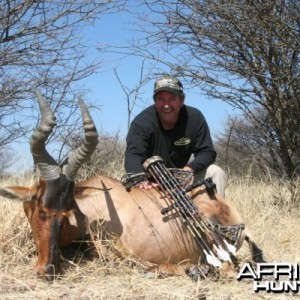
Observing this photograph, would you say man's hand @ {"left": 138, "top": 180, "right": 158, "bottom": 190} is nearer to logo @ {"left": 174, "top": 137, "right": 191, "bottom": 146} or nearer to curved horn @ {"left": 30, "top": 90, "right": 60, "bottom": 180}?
logo @ {"left": 174, "top": 137, "right": 191, "bottom": 146}

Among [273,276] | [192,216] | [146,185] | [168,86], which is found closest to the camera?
[273,276]

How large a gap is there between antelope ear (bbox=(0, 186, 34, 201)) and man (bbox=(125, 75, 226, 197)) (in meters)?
0.94

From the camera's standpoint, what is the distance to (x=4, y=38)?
6.53 metres

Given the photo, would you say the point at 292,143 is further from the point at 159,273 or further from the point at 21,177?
the point at 159,273

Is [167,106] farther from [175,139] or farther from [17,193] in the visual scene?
[17,193]

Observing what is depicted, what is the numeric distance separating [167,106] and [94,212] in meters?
1.17

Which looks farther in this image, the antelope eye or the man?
the man

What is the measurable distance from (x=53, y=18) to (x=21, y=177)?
1911 mm

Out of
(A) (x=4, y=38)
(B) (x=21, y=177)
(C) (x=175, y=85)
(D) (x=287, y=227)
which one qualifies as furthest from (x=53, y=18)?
(D) (x=287, y=227)

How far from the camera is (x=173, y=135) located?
5.04 m

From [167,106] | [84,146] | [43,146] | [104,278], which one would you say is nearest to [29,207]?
[43,146]

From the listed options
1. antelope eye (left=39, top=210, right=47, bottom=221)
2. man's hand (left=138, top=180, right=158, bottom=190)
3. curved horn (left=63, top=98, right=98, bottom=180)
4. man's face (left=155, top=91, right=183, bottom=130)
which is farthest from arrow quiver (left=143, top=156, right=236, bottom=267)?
antelope eye (left=39, top=210, right=47, bottom=221)

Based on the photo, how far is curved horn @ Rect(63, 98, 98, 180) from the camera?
3.94 meters

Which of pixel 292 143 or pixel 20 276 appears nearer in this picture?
pixel 20 276
